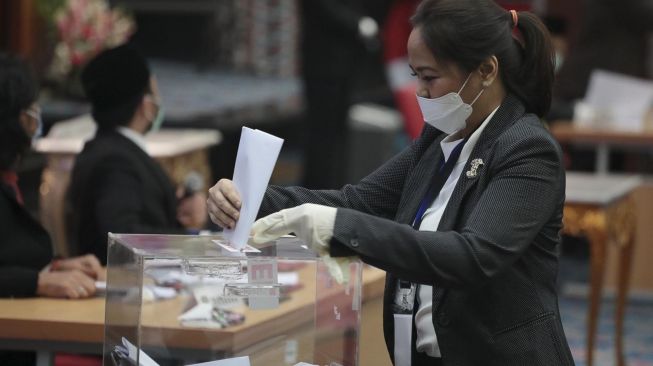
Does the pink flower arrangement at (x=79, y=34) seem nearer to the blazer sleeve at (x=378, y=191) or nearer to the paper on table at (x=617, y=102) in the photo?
the paper on table at (x=617, y=102)

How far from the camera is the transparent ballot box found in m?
2.54

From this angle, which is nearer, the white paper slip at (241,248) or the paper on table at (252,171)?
the paper on table at (252,171)

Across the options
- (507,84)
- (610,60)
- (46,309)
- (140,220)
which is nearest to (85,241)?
(140,220)

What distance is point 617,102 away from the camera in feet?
25.4

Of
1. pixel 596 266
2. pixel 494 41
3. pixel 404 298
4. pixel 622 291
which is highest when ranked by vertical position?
pixel 494 41

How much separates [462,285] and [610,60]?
662 centimetres

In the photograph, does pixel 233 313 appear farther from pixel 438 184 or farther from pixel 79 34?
pixel 79 34

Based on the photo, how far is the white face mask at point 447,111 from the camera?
8.30ft

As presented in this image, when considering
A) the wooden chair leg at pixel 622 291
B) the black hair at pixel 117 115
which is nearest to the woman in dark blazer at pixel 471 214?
the black hair at pixel 117 115

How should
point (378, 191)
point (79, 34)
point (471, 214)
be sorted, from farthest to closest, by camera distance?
point (79, 34)
point (378, 191)
point (471, 214)

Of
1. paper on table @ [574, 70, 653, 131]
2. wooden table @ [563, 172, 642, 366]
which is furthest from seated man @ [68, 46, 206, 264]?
paper on table @ [574, 70, 653, 131]

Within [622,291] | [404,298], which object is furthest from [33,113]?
[622,291]

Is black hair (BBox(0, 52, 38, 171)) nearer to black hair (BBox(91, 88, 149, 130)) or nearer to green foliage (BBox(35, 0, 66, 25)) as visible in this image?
black hair (BBox(91, 88, 149, 130))

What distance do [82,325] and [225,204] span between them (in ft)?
2.79
